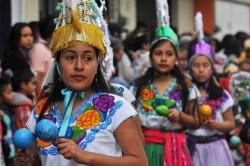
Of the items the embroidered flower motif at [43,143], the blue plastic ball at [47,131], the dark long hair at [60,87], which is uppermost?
the dark long hair at [60,87]

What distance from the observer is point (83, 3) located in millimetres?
3824

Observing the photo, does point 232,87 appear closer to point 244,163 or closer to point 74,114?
point 244,163

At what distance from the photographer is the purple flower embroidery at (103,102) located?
359 centimetres

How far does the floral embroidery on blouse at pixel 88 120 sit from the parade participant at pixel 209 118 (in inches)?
106

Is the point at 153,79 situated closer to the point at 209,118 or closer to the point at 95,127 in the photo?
the point at 209,118

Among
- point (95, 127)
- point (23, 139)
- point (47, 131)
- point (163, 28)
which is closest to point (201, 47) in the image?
point (163, 28)

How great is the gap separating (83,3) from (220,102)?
9.99 feet

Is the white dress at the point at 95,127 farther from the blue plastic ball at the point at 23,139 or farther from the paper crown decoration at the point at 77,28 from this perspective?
the paper crown decoration at the point at 77,28

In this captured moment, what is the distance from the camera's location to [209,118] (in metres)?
6.17

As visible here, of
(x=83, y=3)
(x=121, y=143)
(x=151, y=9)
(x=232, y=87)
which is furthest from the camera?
(x=151, y=9)

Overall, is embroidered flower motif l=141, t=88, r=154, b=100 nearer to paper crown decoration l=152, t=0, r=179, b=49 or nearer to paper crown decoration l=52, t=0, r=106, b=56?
paper crown decoration l=152, t=0, r=179, b=49

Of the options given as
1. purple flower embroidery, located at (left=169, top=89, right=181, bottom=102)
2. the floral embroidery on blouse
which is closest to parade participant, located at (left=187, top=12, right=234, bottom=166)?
purple flower embroidery, located at (left=169, top=89, right=181, bottom=102)

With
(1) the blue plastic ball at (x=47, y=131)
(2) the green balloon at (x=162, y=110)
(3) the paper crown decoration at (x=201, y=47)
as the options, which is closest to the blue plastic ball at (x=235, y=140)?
(3) the paper crown decoration at (x=201, y=47)

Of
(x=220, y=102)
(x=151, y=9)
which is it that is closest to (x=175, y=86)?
(x=220, y=102)
